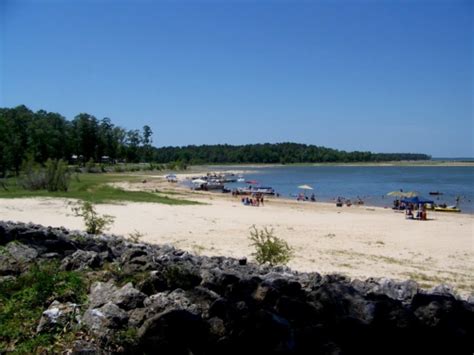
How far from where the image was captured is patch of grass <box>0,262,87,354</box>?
423 cm

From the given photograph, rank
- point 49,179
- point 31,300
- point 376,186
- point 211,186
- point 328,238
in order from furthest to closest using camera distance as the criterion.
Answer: point 376,186 → point 211,186 → point 49,179 → point 328,238 → point 31,300

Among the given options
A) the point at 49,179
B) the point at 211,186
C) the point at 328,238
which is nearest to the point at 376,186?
the point at 211,186

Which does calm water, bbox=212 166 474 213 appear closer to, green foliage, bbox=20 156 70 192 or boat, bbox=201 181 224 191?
boat, bbox=201 181 224 191

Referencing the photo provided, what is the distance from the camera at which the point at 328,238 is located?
1977 centimetres

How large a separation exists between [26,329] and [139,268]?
1.84 m

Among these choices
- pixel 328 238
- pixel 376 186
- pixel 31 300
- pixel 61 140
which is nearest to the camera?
pixel 31 300

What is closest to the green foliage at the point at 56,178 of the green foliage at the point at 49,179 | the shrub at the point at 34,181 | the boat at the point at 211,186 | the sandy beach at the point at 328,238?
the green foliage at the point at 49,179

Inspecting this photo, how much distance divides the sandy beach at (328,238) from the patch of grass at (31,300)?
7.82 m

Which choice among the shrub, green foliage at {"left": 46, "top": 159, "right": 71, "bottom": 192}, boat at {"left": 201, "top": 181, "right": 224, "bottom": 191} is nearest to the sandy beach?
green foliage at {"left": 46, "top": 159, "right": 71, "bottom": 192}

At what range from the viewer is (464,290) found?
10375 millimetres

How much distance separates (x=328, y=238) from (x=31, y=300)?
16139 mm

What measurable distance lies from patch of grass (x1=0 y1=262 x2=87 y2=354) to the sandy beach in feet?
25.6

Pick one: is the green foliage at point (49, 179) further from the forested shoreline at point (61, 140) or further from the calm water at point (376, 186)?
the calm water at point (376, 186)

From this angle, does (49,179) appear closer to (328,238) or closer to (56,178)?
(56,178)
